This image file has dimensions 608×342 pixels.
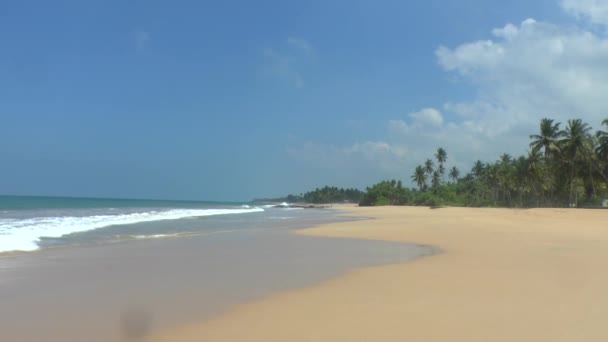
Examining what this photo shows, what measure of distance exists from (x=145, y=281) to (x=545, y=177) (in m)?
66.3

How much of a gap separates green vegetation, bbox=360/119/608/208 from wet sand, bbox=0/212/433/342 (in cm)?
4596

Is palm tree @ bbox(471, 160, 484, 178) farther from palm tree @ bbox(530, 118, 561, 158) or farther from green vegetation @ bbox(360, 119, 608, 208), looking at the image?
palm tree @ bbox(530, 118, 561, 158)

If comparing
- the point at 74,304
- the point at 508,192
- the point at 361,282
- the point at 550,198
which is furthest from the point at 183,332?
the point at 508,192

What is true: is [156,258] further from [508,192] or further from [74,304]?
[508,192]

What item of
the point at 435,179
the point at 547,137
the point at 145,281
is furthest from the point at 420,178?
the point at 145,281

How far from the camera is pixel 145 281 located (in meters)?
7.39

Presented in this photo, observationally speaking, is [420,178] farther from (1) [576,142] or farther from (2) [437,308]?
(2) [437,308]

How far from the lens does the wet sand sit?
4902 millimetres

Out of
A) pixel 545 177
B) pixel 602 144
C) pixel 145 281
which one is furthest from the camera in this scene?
pixel 545 177

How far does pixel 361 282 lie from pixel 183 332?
3.48 m

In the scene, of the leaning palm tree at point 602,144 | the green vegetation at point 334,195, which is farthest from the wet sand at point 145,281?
the green vegetation at point 334,195

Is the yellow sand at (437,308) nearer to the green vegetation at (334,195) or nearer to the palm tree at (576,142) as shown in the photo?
the palm tree at (576,142)

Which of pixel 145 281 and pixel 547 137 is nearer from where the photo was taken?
pixel 145 281

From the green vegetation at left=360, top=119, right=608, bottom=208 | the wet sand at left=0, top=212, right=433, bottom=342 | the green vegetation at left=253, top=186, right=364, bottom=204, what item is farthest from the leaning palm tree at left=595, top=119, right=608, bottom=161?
the green vegetation at left=253, top=186, right=364, bottom=204
